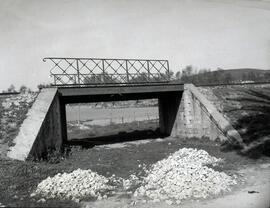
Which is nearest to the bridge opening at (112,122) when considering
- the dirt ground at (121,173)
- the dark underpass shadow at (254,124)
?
the dirt ground at (121,173)

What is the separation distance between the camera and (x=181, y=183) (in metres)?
10.6

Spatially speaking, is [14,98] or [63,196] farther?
[14,98]

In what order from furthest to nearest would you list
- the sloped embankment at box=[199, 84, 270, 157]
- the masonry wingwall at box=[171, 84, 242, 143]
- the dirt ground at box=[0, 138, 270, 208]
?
1. the masonry wingwall at box=[171, 84, 242, 143]
2. the sloped embankment at box=[199, 84, 270, 157]
3. the dirt ground at box=[0, 138, 270, 208]

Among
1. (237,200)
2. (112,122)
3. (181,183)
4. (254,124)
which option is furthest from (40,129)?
(112,122)

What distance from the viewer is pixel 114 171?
43.5ft

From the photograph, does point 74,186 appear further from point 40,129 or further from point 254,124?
point 254,124

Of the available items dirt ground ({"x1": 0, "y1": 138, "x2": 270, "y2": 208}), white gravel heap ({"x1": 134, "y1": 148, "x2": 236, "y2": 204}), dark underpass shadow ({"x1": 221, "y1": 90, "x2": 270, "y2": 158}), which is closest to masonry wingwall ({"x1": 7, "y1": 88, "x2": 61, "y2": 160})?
dirt ground ({"x1": 0, "y1": 138, "x2": 270, "y2": 208})

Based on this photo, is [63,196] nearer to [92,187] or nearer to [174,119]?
[92,187]

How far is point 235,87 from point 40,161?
15.5 m

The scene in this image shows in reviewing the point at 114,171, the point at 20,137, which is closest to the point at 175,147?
the point at 114,171

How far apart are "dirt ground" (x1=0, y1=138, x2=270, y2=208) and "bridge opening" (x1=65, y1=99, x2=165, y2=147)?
6.32 metres

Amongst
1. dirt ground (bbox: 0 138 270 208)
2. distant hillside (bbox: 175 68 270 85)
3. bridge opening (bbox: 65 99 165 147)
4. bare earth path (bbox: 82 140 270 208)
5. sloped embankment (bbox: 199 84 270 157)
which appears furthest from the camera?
distant hillside (bbox: 175 68 270 85)

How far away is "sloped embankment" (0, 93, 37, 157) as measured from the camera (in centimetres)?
1350

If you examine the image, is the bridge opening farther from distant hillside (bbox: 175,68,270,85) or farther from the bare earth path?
the bare earth path
